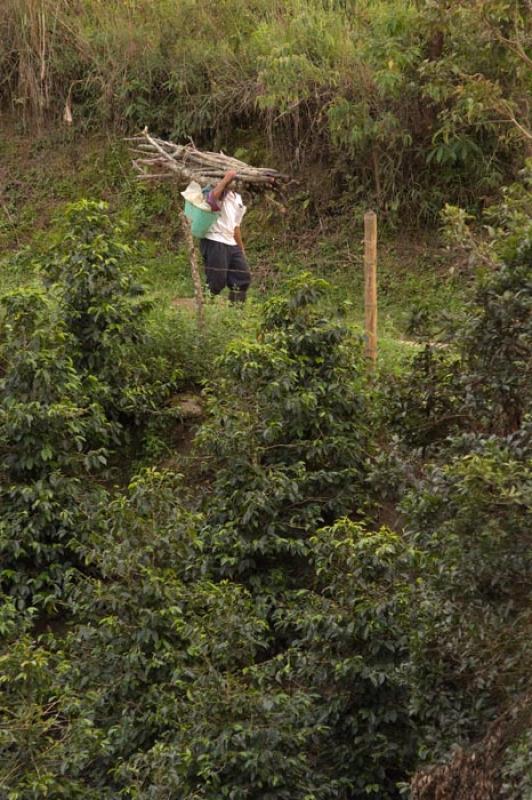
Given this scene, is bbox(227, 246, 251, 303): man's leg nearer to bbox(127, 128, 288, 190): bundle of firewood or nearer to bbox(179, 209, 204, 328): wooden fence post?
bbox(127, 128, 288, 190): bundle of firewood

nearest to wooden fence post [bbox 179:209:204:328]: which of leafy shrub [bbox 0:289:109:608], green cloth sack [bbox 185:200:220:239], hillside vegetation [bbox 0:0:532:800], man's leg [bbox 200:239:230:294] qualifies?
hillside vegetation [bbox 0:0:532:800]

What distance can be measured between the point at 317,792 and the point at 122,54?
34.3ft

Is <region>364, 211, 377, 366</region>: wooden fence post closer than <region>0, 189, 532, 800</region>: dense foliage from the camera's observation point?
No

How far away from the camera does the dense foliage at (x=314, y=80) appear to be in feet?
40.9

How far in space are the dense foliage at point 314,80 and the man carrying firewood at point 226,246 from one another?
2.06 m

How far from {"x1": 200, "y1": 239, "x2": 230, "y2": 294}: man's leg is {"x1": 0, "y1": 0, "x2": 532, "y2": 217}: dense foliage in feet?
7.45

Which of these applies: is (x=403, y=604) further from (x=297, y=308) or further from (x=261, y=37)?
(x=261, y=37)

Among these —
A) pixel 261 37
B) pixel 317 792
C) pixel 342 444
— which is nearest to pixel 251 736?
pixel 317 792

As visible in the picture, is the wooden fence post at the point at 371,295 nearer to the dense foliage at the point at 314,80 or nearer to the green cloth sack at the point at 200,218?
the green cloth sack at the point at 200,218

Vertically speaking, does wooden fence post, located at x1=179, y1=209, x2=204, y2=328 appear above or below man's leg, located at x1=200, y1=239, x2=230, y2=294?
above

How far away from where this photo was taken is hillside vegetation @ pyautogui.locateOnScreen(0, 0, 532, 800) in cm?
664

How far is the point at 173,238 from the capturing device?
15102 millimetres

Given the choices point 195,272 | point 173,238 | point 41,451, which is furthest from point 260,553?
point 173,238

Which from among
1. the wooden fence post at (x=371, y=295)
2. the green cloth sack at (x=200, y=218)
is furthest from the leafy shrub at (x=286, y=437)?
the green cloth sack at (x=200, y=218)
